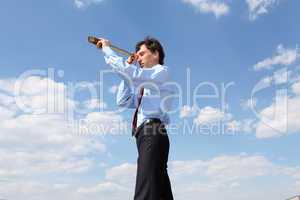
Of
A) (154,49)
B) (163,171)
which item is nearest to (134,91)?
(154,49)

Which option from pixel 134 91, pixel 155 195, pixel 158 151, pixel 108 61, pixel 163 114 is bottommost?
pixel 155 195

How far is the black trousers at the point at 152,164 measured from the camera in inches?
175

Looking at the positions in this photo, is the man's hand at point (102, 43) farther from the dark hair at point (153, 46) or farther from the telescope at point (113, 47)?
the dark hair at point (153, 46)

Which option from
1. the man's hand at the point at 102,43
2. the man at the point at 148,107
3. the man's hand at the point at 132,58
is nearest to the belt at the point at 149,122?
the man at the point at 148,107

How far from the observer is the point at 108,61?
15.8 ft

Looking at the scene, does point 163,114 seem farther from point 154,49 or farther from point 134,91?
point 154,49

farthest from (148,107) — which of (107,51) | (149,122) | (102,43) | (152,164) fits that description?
(102,43)

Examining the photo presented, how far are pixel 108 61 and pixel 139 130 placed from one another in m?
0.98

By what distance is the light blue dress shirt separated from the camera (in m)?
4.72

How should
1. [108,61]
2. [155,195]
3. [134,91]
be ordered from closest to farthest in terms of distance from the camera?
[155,195]
[108,61]
[134,91]

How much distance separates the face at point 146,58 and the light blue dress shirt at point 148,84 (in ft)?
0.64

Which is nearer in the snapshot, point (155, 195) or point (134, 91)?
point (155, 195)

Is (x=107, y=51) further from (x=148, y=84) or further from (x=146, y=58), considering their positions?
(x=148, y=84)

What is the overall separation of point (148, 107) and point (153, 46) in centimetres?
104
